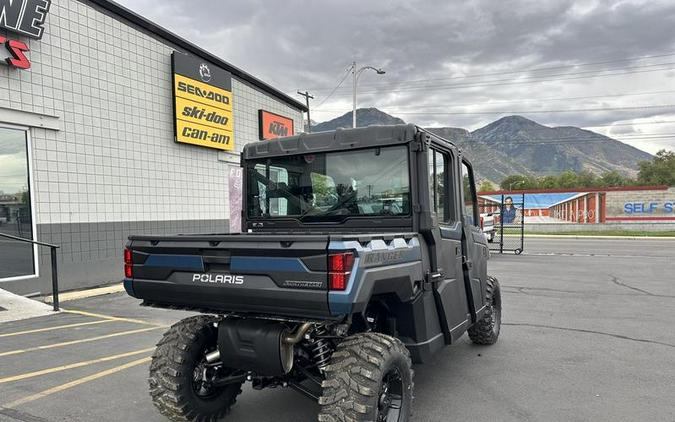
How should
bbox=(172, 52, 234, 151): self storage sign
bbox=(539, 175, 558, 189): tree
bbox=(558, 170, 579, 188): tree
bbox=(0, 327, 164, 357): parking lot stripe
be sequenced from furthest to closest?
bbox=(539, 175, 558, 189): tree, bbox=(558, 170, 579, 188): tree, bbox=(172, 52, 234, 151): self storage sign, bbox=(0, 327, 164, 357): parking lot stripe

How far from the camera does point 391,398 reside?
340 cm

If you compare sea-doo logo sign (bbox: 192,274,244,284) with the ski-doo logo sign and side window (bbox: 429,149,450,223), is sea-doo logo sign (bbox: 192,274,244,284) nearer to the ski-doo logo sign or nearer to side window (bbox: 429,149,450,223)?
side window (bbox: 429,149,450,223)

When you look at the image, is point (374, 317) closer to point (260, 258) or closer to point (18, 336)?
point (260, 258)

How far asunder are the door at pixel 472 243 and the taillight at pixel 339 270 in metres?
2.11

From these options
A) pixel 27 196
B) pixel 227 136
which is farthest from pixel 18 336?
pixel 227 136

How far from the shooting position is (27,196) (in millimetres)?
9398

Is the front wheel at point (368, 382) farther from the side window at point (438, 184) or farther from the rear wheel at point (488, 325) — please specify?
the rear wheel at point (488, 325)

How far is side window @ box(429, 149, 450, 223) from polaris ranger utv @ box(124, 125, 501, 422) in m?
0.03

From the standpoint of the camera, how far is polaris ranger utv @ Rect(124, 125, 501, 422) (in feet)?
9.70

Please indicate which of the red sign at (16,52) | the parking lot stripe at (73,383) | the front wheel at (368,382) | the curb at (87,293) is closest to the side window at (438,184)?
the front wheel at (368,382)

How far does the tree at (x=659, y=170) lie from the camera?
271 feet

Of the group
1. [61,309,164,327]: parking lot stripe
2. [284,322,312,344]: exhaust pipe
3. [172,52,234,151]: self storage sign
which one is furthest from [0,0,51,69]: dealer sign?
[284,322,312,344]: exhaust pipe

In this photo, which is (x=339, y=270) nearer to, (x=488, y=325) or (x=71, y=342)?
(x=488, y=325)

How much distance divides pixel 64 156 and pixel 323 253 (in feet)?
29.7
